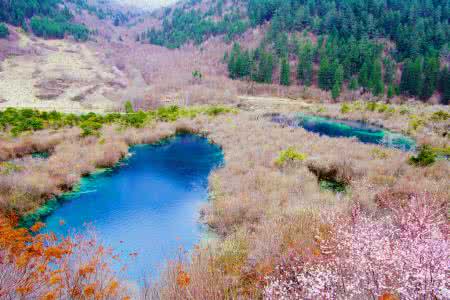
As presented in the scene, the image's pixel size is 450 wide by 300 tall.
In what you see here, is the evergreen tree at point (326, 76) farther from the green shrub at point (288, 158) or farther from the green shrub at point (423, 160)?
the green shrub at point (423, 160)

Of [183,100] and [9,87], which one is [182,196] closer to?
[183,100]

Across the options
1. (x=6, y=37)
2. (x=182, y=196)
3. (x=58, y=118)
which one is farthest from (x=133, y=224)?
(x=6, y=37)

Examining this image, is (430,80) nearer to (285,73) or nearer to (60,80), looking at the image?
(285,73)

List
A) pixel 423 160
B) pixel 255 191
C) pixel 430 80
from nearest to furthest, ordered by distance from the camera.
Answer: pixel 255 191
pixel 423 160
pixel 430 80

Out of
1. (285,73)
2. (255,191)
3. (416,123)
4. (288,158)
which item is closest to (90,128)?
(288,158)

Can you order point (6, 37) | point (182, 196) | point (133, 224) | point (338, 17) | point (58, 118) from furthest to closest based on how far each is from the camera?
point (338, 17) → point (6, 37) → point (58, 118) → point (182, 196) → point (133, 224)

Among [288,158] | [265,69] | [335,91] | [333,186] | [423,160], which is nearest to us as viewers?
[423,160]
